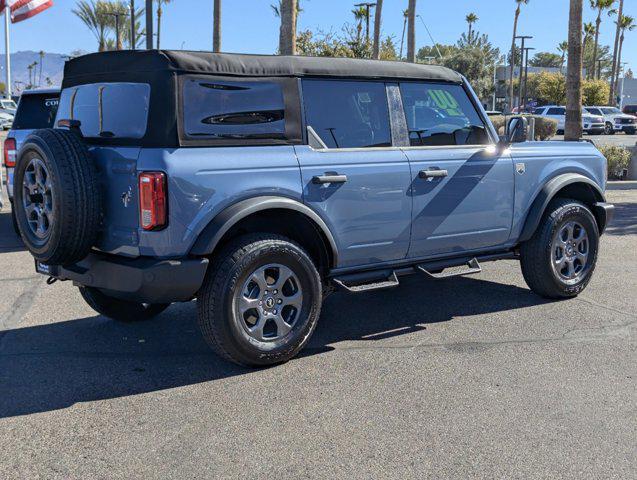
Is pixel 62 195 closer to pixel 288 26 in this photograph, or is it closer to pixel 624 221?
pixel 624 221

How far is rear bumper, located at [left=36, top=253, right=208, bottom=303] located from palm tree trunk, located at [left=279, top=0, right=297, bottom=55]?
11.4m

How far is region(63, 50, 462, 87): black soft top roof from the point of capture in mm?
4516

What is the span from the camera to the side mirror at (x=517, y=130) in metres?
5.95

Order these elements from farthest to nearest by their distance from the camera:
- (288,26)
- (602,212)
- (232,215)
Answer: (288,26) → (602,212) → (232,215)

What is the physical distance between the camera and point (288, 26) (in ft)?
50.3

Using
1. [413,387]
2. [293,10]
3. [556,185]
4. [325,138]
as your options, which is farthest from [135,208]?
[293,10]

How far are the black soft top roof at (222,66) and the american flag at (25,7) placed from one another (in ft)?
84.5

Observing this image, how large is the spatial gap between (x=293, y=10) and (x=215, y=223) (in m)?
11.7

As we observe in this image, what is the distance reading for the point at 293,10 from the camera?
600 inches

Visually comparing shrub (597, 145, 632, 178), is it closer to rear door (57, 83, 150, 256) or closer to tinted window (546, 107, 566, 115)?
rear door (57, 83, 150, 256)

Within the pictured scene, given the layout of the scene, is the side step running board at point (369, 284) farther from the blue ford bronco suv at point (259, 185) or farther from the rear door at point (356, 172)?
the rear door at point (356, 172)

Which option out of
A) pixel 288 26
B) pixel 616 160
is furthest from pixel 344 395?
pixel 616 160

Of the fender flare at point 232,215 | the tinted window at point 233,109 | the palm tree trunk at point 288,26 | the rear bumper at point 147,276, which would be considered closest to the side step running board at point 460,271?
the fender flare at point 232,215

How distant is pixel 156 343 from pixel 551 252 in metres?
3.36
